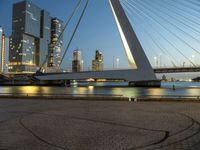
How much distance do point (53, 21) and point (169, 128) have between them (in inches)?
7374

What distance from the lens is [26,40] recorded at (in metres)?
145

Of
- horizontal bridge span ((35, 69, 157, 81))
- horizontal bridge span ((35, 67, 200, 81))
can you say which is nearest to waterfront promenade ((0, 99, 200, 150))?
horizontal bridge span ((35, 69, 157, 81))

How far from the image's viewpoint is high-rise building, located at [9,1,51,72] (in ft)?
459

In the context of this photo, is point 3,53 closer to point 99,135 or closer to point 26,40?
point 26,40

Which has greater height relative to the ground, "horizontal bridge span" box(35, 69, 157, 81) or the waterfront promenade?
"horizontal bridge span" box(35, 69, 157, 81)

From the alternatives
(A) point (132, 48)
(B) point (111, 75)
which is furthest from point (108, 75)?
(A) point (132, 48)

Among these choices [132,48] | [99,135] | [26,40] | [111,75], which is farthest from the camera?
[26,40]

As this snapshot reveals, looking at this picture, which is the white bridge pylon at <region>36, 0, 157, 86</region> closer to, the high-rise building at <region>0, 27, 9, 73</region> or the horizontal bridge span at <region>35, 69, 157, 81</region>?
the horizontal bridge span at <region>35, 69, 157, 81</region>

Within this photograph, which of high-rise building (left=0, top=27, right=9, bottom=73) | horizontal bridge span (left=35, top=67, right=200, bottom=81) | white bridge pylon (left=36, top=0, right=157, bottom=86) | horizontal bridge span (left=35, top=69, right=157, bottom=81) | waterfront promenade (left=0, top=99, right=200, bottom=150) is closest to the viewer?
waterfront promenade (left=0, top=99, right=200, bottom=150)

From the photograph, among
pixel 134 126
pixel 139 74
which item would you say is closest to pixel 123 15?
pixel 139 74

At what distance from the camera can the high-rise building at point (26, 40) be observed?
14000cm

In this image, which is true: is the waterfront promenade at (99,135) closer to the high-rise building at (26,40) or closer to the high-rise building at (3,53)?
the high-rise building at (3,53)

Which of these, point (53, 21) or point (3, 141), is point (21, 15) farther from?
point (3, 141)

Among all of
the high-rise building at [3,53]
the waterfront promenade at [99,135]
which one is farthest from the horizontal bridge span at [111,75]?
the high-rise building at [3,53]
